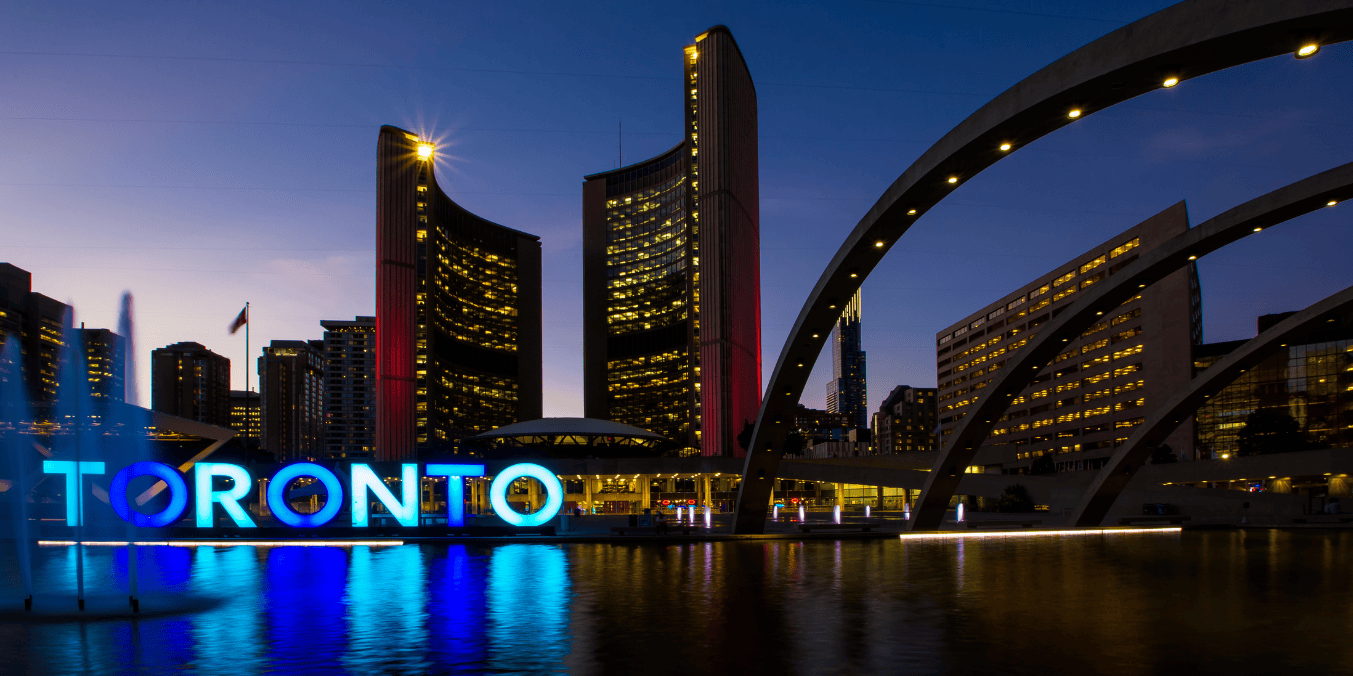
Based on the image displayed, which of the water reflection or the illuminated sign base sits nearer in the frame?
the water reflection

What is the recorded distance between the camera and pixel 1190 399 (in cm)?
3512

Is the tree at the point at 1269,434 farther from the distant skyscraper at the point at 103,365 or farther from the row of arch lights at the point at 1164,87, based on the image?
the distant skyscraper at the point at 103,365

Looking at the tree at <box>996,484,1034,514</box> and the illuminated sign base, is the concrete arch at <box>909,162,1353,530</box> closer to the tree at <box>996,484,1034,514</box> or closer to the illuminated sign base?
the illuminated sign base

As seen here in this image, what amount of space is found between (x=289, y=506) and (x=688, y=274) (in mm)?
96537

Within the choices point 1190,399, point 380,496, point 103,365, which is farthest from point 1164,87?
point 103,365

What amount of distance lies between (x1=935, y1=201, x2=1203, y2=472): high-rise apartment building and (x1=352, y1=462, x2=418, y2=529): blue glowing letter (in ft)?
232

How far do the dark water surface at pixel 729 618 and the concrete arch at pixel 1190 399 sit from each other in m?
10.0

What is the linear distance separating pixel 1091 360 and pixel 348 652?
449 ft

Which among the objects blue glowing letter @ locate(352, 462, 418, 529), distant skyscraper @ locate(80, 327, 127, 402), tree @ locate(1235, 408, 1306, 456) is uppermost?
distant skyscraper @ locate(80, 327, 127, 402)

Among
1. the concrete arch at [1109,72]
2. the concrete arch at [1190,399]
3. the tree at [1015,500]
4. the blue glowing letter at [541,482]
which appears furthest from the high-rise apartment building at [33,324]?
the concrete arch at [1109,72]

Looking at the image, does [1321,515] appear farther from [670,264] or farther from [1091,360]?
[670,264]

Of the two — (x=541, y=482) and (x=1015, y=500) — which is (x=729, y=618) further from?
(x=1015, y=500)

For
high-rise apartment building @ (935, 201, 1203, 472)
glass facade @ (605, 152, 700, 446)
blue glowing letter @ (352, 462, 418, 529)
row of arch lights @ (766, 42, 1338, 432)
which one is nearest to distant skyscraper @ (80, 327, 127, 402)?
blue glowing letter @ (352, 462, 418, 529)

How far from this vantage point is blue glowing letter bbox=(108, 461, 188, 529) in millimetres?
30734
